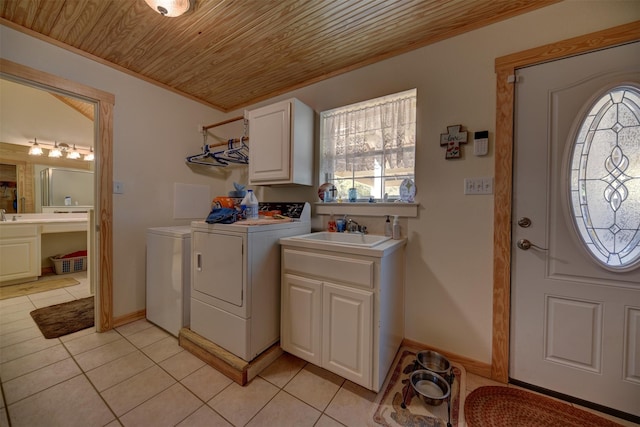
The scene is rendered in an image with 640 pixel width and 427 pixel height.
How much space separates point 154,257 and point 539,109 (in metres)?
3.14

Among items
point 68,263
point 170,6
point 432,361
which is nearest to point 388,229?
Result: point 432,361

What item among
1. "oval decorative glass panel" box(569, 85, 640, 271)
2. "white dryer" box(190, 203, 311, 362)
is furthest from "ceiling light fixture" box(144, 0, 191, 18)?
"oval decorative glass panel" box(569, 85, 640, 271)

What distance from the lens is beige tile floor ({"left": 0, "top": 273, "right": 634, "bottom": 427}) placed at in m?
1.18

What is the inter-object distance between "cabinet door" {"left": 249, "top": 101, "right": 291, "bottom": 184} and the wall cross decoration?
4.04ft

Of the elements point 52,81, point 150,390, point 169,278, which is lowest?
point 150,390

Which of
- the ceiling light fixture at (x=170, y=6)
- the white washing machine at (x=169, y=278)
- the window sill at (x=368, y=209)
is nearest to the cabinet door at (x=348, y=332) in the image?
the window sill at (x=368, y=209)

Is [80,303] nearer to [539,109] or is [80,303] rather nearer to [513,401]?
[513,401]

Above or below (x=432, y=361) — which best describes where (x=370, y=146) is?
above

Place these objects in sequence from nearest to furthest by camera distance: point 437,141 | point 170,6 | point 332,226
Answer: point 170,6, point 437,141, point 332,226

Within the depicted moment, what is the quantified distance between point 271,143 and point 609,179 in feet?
7.39

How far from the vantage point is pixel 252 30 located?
1.62 meters

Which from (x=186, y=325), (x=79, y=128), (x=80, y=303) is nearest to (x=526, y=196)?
(x=186, y=325)

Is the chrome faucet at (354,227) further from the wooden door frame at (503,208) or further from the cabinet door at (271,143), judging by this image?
the wooden door frame at (503,208)

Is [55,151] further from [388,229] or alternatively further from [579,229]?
[579,229]
